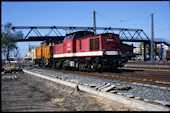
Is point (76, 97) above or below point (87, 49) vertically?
below

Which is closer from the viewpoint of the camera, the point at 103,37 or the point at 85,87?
the point at 85,87

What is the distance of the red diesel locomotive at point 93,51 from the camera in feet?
53.1

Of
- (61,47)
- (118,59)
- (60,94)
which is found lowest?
(60,94)

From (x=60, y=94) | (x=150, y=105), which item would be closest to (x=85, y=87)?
(x=60, y=94)

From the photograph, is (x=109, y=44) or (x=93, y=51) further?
(x=93, y=51)

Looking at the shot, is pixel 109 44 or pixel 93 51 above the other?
pixel 109 44

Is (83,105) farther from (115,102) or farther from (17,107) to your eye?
(17,107)

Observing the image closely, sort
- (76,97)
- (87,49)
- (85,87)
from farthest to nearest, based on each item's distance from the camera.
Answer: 1. (87,49)
2. (85,87)
3. (76,97)

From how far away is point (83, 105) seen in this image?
7062 millimetres

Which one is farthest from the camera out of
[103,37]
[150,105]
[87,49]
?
[87,49]

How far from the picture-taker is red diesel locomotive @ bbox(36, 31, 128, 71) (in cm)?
1619

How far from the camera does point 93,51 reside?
16750mm

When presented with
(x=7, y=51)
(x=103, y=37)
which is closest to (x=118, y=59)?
(x=103, y=37)

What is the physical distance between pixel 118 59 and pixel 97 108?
34.7ft
